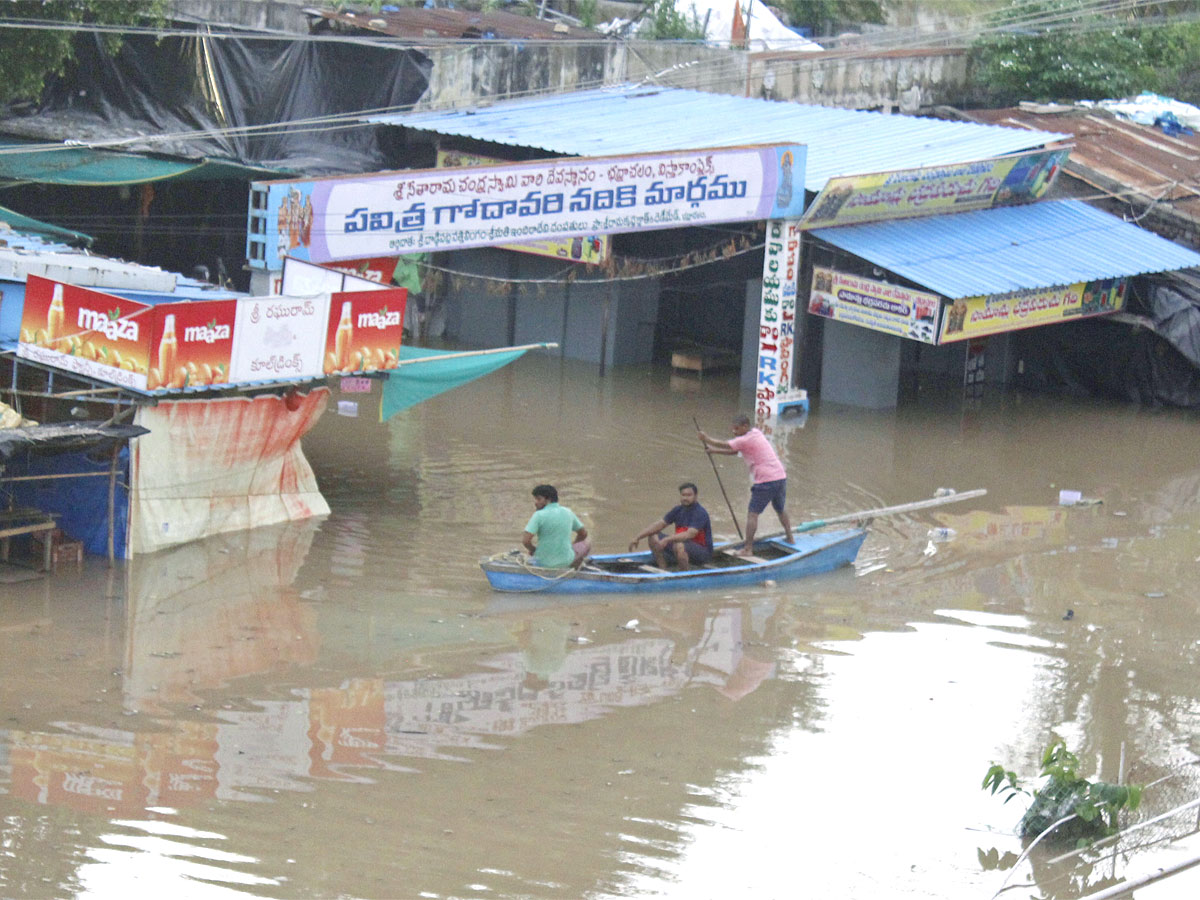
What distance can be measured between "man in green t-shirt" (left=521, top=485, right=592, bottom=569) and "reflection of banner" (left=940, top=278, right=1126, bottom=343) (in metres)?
9.17

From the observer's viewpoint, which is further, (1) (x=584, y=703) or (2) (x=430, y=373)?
(2) (x=430, y=373)

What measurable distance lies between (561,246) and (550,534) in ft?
39.3

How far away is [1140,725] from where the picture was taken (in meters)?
11.0

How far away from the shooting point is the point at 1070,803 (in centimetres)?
870

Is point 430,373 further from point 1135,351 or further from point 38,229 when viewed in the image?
point 1135,351

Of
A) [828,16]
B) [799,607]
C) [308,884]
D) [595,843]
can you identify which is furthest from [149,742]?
[828,16]

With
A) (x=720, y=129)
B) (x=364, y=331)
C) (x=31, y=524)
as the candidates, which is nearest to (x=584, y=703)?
(x=31, y=524)

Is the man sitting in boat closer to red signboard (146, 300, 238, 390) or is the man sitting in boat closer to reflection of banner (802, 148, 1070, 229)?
red signboard (146, 300, 238, 390)

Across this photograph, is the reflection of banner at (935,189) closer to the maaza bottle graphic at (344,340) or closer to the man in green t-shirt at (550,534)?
the maaza bottle graphic at (344,340)

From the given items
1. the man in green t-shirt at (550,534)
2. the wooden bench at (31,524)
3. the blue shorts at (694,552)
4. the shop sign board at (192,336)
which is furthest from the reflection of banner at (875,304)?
the wooden bench at (31,524)

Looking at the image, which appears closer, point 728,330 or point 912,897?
point 912,897

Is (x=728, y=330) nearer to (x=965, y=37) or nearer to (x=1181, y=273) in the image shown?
(x=1181, y=273)

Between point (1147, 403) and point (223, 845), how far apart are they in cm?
1941

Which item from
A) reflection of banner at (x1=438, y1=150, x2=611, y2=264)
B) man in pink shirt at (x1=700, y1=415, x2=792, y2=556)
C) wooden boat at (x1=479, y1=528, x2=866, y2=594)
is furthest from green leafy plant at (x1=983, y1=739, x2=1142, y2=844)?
reflection of banner at (x1=438, y1=150, x2=611, y2=264)
